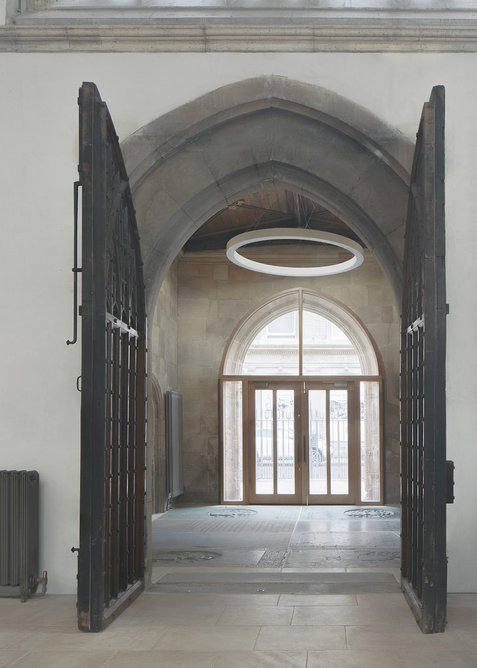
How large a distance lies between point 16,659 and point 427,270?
9.51ft

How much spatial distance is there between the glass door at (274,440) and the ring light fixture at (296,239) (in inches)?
87.3

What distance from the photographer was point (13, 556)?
5.86m

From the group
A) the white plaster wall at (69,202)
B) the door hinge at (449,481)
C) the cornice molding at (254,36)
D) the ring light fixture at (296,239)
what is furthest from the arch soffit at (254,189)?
the ring light fixture at (296,239)

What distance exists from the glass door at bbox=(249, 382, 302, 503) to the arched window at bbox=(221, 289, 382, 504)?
0.02 metres

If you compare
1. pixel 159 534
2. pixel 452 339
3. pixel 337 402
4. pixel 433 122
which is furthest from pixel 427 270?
pixel 337 402

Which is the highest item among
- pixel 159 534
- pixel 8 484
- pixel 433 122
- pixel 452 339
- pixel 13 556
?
pixel 433 122

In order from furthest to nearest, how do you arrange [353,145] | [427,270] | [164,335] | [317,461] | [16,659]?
[317,461], [164,335], [353,145], [427,270], [16,659]

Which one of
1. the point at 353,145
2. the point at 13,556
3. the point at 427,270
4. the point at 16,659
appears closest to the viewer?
the point at 16,659

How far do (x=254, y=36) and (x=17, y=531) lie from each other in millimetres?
3665

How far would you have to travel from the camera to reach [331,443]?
16.9m

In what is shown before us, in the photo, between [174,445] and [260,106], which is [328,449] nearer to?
[174,445]

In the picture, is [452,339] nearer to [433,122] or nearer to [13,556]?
[433,122]

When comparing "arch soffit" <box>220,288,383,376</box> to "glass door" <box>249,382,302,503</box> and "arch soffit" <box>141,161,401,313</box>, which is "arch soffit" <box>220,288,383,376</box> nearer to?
"glass door" <box>249,382,302,503</box>

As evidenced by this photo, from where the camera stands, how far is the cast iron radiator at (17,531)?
19.2 feet
